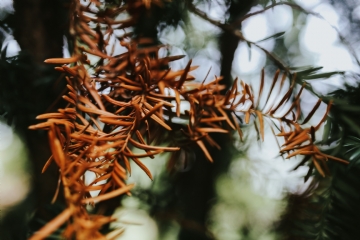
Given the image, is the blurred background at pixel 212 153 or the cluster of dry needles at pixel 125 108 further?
the blurred background at pixel 212 153

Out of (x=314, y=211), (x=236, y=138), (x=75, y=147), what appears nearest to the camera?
(x=75, y=147)

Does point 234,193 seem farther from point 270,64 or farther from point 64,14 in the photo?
point 64,14

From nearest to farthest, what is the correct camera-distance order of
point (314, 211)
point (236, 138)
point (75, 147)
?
point (75, 147), point (314, 211), point (236, 138)

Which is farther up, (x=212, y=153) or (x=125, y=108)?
(x=125, y=108)

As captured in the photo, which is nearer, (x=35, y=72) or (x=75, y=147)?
(x=75, y=147)

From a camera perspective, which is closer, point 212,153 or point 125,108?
point 125,108

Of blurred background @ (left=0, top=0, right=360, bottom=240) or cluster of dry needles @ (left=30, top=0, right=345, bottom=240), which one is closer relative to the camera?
cluster of dry needles @ (left=30, top=0, right=345, bottom=240)

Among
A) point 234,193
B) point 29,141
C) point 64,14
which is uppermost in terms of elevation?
point 64,14

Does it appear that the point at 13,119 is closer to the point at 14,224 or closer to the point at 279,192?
the point at 14,224

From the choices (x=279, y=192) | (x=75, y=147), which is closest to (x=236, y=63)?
(x=279, y=192)

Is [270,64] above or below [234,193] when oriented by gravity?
above
